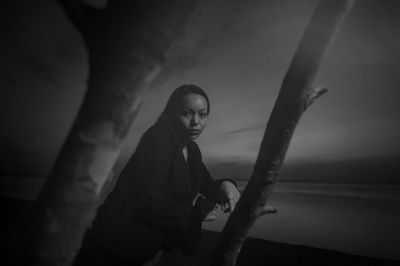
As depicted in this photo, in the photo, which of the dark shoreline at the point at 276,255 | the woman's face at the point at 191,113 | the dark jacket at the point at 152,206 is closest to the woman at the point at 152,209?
the dark jacket at the point at 152,206

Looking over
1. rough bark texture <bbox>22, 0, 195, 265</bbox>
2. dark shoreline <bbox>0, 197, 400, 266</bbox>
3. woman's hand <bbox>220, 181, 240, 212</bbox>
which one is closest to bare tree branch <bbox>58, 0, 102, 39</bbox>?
rough bark texture <bbox>22, 0, 195, 265</bbox>

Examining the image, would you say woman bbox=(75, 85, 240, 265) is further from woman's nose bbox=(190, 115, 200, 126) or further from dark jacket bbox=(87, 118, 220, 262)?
woman's nose bbox=(190, 115, 200, 126)

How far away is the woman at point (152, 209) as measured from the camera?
1045 millimetres

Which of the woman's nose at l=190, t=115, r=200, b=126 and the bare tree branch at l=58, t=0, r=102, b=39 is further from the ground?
the bare tree branch at l=58, t=0, r=102, b=39

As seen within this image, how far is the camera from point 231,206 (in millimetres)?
1117

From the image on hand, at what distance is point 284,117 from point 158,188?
0.50 meters

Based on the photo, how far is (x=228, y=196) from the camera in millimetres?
1136

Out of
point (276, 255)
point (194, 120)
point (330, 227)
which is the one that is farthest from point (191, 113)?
point (330, 227)

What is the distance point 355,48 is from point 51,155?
2590 millimetres

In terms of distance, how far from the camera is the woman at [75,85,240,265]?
1045 mm

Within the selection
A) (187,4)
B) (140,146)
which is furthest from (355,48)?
(187,4)

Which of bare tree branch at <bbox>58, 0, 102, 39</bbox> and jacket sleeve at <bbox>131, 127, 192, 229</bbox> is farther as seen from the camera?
jacket sleeve at <bbox>131, 127, 192, 229</bbox>

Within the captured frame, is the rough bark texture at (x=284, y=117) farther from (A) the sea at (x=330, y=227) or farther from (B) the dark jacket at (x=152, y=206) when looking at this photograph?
(A) the sea at (x=330, y=227)

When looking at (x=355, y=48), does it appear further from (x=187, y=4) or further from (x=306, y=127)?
(x=187, y=4)
